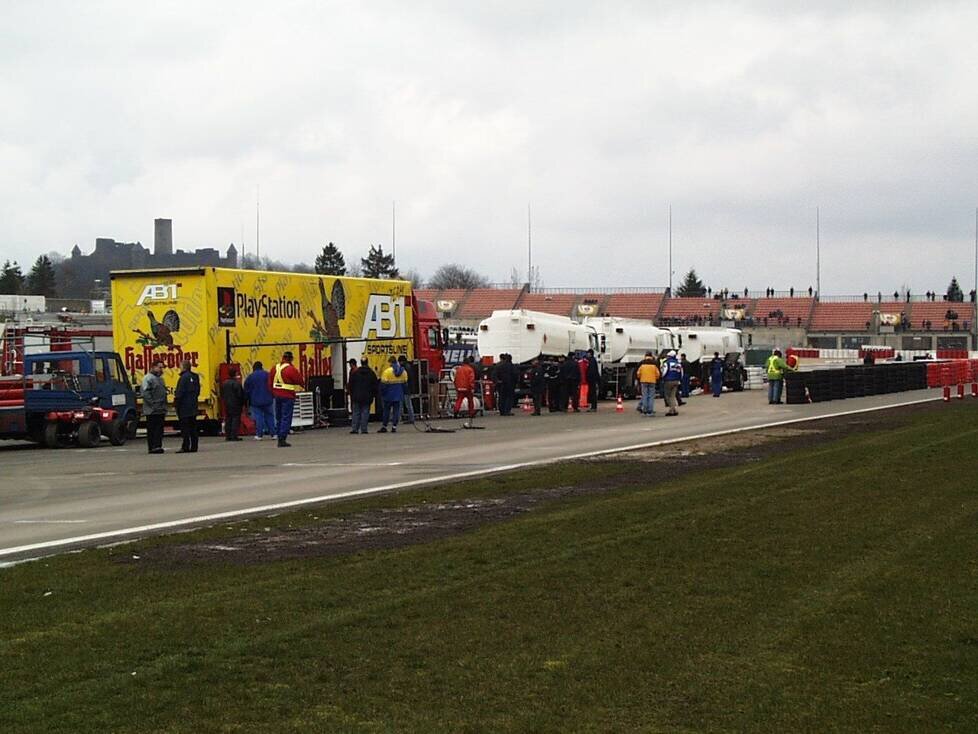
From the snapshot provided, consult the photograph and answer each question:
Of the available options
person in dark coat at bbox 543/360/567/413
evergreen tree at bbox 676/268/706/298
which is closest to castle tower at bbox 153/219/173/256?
person in dark coat at bbox 543/360/567/413

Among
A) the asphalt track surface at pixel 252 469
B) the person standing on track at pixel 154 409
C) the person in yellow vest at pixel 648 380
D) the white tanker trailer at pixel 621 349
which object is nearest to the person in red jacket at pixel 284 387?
the asphalt track surface at pixel 252 469

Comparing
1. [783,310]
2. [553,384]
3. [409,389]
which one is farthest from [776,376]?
[783,310]

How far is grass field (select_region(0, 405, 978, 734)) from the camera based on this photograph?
651 cm

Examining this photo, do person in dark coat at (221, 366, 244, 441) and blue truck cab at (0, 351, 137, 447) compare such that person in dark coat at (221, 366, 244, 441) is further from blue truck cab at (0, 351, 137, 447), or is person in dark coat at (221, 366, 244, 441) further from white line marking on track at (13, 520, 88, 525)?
white line marking on track at (13, 520, 88, 525)

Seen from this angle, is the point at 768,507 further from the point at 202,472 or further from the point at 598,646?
the point at 202,472

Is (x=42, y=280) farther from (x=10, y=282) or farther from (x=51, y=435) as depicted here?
(x=51, y=435)

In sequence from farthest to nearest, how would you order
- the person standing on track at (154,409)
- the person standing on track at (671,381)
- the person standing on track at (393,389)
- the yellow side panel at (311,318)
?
the person standing on track at (671,381) → the person standing on track at (393,389) → the yellow side panel at (311,318) → the person standing on track at (154,409)

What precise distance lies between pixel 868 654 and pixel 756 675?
2.73 feet

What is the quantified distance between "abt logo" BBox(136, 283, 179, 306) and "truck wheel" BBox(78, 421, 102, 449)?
3.90 m

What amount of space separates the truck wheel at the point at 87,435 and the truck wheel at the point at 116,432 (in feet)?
1.43

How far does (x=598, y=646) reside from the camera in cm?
781

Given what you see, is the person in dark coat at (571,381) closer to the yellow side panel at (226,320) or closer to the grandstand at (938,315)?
the yellow side panel at (226,320)

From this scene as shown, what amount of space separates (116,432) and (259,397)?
306 centimetres

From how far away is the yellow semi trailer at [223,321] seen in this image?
3036 cm
